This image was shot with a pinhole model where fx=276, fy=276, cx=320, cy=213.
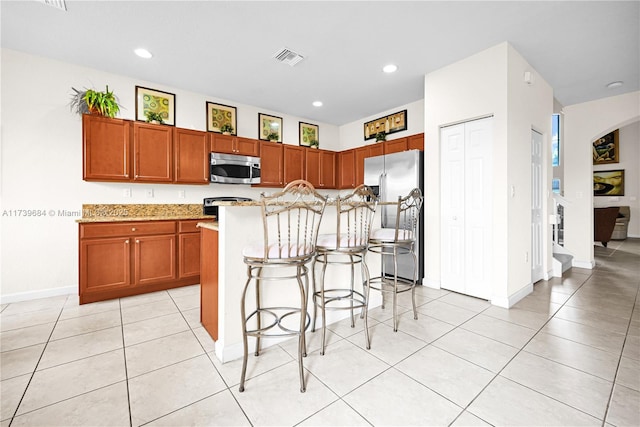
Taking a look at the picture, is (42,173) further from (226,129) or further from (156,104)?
(226,129)

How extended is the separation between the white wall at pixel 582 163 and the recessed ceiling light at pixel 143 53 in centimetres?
621

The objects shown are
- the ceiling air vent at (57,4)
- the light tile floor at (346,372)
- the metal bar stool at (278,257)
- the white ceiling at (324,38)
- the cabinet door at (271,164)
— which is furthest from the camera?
the cabinet door at (271,164)

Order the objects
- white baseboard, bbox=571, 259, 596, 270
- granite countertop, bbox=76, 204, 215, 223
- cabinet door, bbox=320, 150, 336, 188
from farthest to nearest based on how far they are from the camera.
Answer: cabinet door, bbox=320, 150, 336, 188
white baseboard, bbox=571, 259, 596, 270
granite countertop, bbox=76, 204, 215, 223

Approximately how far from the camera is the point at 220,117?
14.2ft

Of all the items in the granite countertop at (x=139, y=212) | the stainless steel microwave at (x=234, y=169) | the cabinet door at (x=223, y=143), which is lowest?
the granite countertop at (x=139, y=212)

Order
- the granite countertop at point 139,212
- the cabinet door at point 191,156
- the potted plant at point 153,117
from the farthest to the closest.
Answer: the cabinet door at point 191,156 → the potted plant at point 153,117 → the granite countertop at point 139,212

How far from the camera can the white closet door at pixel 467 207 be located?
295 cm

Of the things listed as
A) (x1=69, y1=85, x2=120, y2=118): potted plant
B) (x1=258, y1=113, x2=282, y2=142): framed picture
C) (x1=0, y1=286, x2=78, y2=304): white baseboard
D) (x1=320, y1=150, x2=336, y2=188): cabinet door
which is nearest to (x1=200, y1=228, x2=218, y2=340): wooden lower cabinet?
(x1=0, y1=286, x2=78, y2=304): white baseboard

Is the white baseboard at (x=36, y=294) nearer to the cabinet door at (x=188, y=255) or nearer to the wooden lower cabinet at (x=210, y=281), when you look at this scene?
the cabinet door at (x=188, y=255)

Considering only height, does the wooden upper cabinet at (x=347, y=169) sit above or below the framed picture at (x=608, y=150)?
below

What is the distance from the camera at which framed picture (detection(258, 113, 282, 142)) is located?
4789mm

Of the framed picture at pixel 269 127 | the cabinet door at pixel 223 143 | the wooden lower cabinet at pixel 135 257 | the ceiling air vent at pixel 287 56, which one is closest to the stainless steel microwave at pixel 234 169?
the cabinet door at pixel 223 143

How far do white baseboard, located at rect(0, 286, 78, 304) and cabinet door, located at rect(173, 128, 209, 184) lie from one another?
5.78 ft

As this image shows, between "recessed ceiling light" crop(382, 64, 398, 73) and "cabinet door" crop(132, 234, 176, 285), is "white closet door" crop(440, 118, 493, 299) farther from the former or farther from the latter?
"cabinet door" crop(132, 234, 176, 285)
